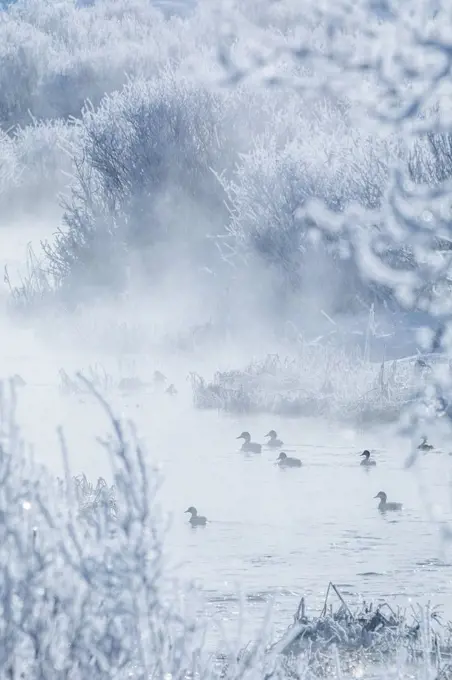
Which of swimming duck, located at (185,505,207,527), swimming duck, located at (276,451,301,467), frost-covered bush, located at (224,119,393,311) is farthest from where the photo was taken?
frost-covered bush, located at (224,119,393,311)

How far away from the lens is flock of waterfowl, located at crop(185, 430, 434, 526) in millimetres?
8055

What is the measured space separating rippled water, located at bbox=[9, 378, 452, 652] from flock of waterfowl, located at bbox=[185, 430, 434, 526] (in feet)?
0.18

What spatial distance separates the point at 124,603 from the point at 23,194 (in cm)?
2534

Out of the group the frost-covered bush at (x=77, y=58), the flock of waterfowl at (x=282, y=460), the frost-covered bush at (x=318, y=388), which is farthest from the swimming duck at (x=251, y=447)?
the frost-covered bush at (x=77, y=58)

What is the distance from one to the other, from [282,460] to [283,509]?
1308 millimetres

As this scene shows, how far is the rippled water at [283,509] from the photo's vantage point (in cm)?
671

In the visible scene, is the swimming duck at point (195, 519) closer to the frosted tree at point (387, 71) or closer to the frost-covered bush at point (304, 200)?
the frosted tree at point (387, 71)

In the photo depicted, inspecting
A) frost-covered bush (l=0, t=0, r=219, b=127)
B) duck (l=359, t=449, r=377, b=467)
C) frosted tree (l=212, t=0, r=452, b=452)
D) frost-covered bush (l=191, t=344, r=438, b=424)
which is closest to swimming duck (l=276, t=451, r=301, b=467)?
duck (l=359, t=449, r=377, b=467)

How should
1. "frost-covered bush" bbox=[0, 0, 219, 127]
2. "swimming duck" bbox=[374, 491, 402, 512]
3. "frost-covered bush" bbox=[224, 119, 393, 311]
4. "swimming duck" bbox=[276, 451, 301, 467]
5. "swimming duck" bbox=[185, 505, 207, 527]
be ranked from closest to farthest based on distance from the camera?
"swimming duck" bbox=[185, 505, 207, 527]
"swimming duck" bbox=[374, 491, 402, 512]
"swimming duck" bbox=[276, 451, 301, 467]
"frost-covered bush" bbox=[224, 119, 393, 311]
"frost-covered bush" bbox=[0, 0, 219, 127]

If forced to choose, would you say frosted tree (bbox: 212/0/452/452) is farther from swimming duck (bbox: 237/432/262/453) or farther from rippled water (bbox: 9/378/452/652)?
swimming duck (bbox: 237/432/262/453)

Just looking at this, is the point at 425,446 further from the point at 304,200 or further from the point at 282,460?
the point at 304,200

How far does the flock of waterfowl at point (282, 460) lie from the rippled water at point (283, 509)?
2.2 inches

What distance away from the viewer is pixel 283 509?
8.60 metres

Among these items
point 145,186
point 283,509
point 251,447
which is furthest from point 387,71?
point 145,186
